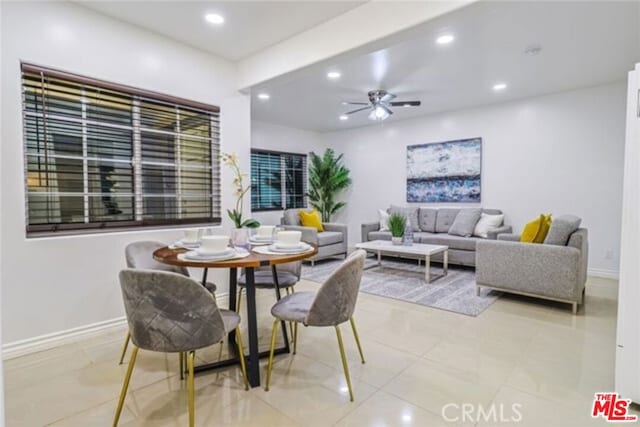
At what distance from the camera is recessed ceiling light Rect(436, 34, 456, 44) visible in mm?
3004

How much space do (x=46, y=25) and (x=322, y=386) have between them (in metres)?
3.18

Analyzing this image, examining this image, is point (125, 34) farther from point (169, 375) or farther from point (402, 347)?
point (402, 347)

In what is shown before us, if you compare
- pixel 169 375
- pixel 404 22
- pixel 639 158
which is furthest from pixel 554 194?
pixel 169 375

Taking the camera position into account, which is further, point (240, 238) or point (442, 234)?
point (442, 234)

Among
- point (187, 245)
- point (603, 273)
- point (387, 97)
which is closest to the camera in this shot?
Answer: point (187, 245)

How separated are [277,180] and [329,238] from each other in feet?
6.22

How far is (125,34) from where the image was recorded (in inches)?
112

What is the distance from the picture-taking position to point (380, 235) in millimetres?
5633

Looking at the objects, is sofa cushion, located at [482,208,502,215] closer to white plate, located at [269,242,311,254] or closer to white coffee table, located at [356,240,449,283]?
white coffee table, located at [356,240,449,283]

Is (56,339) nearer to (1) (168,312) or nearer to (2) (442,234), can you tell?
(1) (168,312)

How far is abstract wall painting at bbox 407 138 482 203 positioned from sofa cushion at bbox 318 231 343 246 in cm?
160

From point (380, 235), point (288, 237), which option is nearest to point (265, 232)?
point (288, 237)

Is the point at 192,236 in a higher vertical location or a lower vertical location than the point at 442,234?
higher

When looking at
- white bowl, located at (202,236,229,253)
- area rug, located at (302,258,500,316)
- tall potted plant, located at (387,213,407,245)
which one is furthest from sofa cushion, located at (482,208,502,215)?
white bowl, located at (202,236,229,253)
